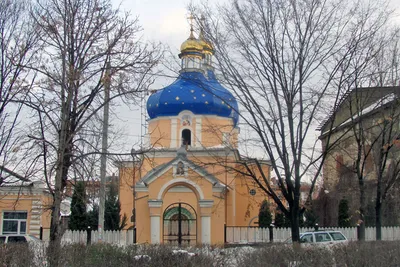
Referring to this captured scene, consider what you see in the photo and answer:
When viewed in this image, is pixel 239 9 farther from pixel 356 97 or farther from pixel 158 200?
pixel 158 200

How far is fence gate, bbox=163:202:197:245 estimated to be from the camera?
24.9 metres

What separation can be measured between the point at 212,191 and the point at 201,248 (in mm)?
14818

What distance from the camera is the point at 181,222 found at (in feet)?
82.3

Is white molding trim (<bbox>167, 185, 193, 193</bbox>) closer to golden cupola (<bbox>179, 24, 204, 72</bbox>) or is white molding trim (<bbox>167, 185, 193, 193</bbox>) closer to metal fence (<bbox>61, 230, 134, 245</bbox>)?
metal fence (<bbox>61, 230, 134, 245</bbox>)

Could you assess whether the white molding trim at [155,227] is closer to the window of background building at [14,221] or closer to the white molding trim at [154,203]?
the white molding trim at [154,203]

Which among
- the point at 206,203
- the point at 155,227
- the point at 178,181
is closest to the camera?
the point at 155,227

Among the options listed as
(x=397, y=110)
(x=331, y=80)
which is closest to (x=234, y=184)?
(x=397, y=110)

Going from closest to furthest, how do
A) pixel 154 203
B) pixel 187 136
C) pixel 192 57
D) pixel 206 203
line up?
pixel 192 57 → pixel 206 203 → pixel 154 203 → pixel 187 136

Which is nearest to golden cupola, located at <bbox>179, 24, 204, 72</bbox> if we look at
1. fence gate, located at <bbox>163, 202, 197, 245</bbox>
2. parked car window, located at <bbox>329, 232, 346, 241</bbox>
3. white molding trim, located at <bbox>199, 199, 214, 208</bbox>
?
white molding trim, located at <bbox>199, 199, 214, 208</bbox>

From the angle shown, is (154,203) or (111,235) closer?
(111,235)

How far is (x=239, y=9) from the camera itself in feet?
39.9

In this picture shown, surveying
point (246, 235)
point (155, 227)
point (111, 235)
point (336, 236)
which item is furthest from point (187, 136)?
point (336, 236)

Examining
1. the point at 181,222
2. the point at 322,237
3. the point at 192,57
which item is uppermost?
the point at 192,57

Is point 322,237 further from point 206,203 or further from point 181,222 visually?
point 181,222
